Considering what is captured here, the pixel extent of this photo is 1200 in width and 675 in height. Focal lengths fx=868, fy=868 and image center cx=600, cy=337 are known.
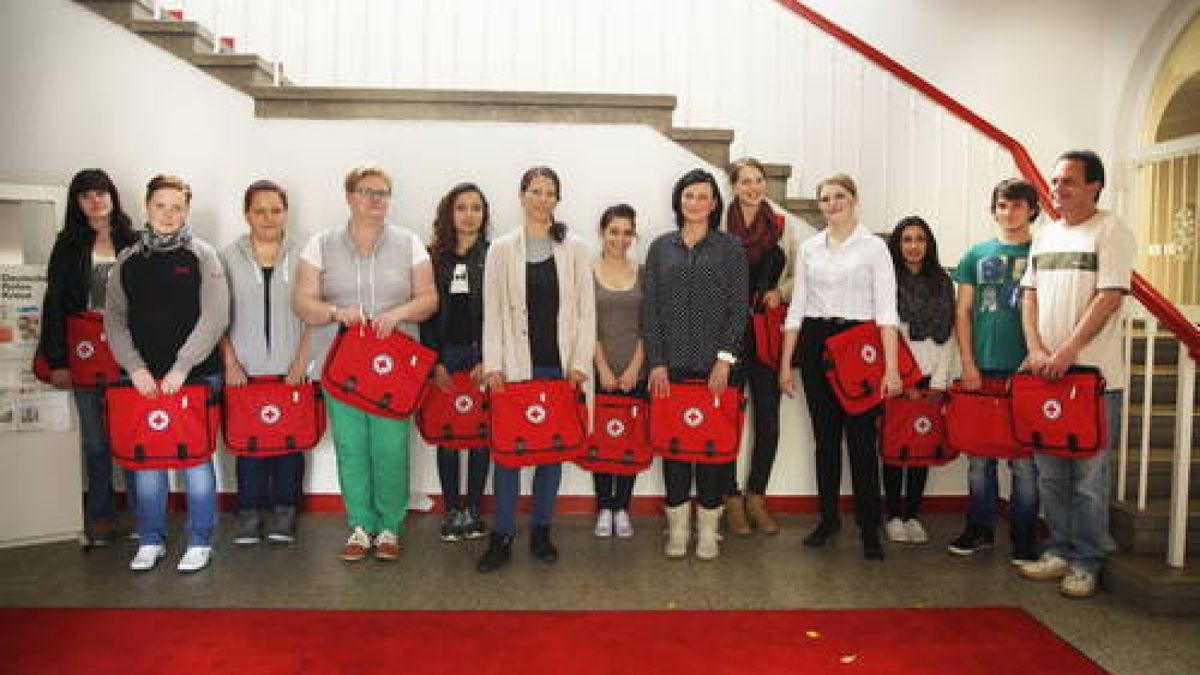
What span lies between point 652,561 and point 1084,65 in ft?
15.9

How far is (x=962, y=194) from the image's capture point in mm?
5035

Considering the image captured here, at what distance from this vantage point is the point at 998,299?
3.59 meters

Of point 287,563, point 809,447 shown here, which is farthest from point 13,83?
point 809,447

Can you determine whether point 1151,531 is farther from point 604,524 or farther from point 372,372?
point 372,372

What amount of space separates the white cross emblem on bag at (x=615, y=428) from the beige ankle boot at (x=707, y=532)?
462 millimetres

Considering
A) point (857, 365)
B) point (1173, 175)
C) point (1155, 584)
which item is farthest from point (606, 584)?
point (1173, 175)

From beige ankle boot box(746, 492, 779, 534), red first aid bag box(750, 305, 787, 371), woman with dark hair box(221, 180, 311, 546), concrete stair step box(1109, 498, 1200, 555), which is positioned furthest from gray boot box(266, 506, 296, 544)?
concrete stair step box(1109, 498, 1200, 555)

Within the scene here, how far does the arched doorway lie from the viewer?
5.63 m

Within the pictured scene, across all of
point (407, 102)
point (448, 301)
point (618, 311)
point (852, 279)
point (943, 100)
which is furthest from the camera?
point (943, 100)

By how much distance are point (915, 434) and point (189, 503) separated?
3091 millimetres

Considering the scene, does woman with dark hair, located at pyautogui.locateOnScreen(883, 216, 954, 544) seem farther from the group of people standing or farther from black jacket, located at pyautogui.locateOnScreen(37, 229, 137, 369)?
black jacket, located at pyautogui.locateOnScreen(37, 229, 137, 369)

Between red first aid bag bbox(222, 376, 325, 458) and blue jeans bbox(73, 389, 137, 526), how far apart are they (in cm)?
59

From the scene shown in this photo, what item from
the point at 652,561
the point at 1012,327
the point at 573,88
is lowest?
the point at 652,561

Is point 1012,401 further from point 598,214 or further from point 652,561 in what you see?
point 598,214
